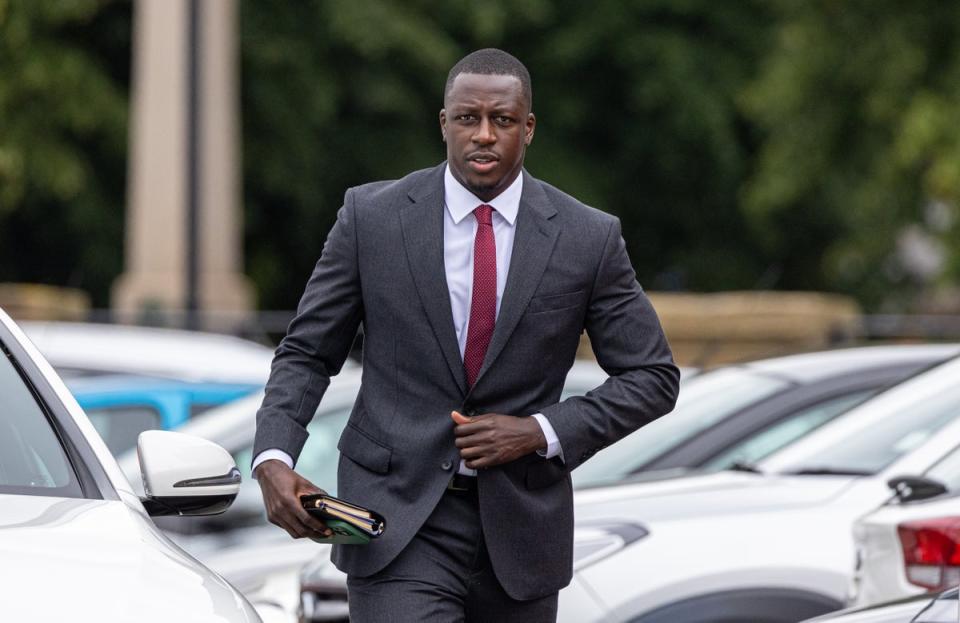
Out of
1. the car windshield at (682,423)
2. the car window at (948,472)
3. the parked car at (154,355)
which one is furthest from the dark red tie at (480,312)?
the parked car at (154,355)

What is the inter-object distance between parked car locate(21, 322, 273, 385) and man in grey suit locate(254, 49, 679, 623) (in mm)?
5049

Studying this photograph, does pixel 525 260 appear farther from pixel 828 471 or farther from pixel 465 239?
pixel 828 471

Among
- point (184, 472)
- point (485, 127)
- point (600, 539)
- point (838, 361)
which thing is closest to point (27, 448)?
point (184, 472)

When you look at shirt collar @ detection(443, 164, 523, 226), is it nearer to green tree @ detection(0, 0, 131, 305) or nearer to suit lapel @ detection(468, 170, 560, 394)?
suit lapel @ detection(468, 170, 560, 394)

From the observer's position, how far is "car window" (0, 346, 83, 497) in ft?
12.9

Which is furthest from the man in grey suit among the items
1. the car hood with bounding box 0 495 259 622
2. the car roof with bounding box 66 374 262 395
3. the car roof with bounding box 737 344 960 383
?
the car roof with bounding box 66 374 262 395

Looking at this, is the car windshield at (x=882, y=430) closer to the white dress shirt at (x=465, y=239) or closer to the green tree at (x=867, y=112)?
the white dress shirt at (x=465, y=239)

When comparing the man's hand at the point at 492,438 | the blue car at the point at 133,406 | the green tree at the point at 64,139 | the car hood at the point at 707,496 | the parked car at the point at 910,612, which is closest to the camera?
the parked car at the point at 910,612

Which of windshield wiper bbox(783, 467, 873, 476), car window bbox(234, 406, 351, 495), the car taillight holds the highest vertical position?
the car taillight

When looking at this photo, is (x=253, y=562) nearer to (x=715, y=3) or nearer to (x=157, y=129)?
(x=157, y=129)

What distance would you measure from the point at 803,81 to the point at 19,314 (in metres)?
8.15

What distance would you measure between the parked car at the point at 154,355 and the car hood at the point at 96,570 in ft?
17.3

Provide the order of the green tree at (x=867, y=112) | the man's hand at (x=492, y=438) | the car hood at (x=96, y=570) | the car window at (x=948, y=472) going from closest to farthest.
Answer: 1. the car hood at (x=96, y=570)
2. the man's hand at (x=492, y=438)
3. the car window at (x=948, y=472)
4. the green tree at (x=867, y=112)

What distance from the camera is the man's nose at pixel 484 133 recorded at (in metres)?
3.98
